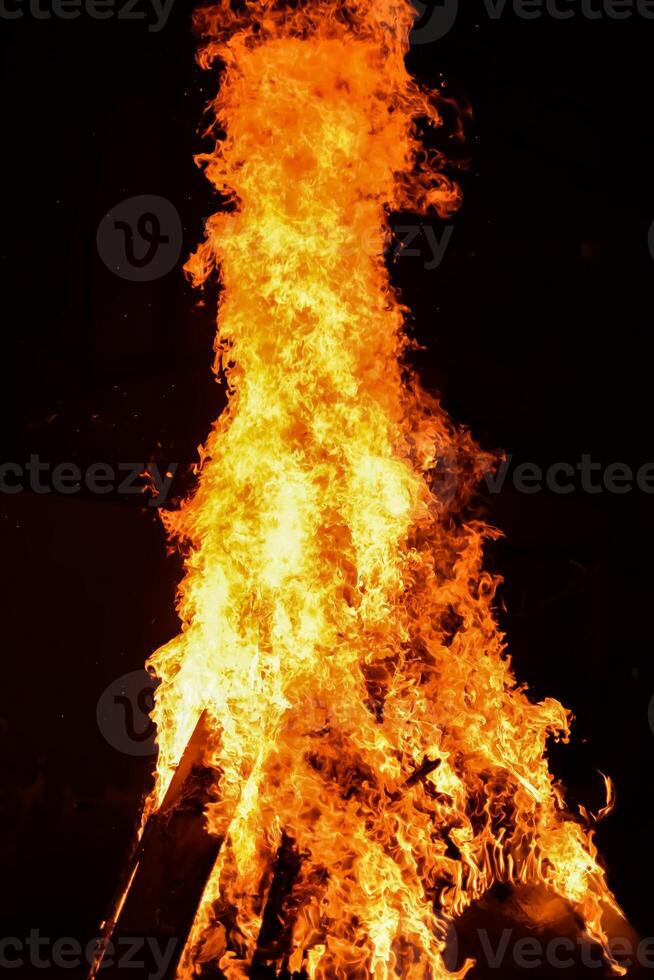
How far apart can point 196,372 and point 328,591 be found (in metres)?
3.10

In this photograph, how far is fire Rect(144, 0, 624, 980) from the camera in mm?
4180

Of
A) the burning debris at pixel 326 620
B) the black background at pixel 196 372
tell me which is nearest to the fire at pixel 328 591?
the burning debris at pixel 326 620

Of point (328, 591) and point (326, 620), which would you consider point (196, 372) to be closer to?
point (328, 591)

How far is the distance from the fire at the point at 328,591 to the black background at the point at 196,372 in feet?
4.17

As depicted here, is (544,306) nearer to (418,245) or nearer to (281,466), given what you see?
(418,245)

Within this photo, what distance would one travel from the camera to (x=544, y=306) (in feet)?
26.9

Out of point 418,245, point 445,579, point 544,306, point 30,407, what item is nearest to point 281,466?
point 445,579

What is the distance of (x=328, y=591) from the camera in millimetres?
5051

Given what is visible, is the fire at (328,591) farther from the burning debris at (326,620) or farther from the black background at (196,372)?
the black background at (196,372)

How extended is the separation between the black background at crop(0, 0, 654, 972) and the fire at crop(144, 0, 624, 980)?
4.17 feet

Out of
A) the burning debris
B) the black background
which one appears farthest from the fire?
the black background

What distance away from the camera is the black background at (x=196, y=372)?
6.62 meters

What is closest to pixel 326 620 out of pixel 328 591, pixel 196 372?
pixel 328 591

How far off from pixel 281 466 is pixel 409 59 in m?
4.57
